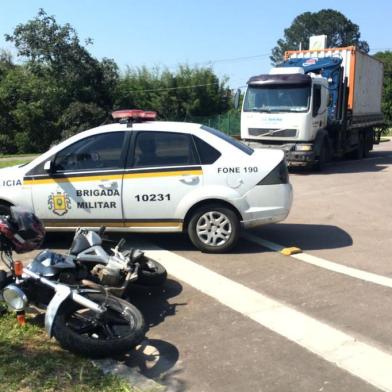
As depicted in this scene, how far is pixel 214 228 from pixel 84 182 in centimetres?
178

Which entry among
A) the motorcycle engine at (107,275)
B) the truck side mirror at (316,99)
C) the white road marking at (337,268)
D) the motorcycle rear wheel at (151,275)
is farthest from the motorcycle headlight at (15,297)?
the truck side mirror at (316,99)

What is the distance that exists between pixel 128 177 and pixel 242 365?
3427 millimetres

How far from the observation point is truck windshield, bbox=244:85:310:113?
14.9 m

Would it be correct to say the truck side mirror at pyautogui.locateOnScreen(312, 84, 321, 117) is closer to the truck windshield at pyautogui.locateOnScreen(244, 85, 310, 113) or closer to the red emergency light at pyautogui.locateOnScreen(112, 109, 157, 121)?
the truck windshield at pyautogui.locateOnScreen(244, 85, 310, 113)

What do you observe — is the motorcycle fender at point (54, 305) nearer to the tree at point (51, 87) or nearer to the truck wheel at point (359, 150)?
the truck wheel at point (359, 150)

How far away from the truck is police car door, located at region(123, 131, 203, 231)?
28.5 ft

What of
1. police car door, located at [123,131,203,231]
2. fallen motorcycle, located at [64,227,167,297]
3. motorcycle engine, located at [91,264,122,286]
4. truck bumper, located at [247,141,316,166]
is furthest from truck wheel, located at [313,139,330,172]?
motorcycle engine, located at [91,264,122,286]

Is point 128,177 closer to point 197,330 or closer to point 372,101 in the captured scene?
point 197,330

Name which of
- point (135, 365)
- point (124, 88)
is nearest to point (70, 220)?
point (135, 365)

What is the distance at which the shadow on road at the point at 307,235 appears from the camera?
743 cm

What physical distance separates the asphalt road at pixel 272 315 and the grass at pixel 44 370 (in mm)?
248

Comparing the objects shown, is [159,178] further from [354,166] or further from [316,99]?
[354,166]

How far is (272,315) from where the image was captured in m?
4.83

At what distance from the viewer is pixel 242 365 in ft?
12.9
